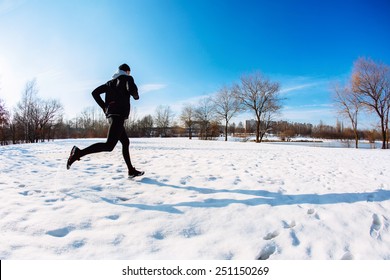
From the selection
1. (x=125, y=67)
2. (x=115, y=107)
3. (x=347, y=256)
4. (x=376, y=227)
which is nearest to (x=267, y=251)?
(x=347, y=256)

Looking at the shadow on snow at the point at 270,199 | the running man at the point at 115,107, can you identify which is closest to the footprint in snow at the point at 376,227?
the shadow on snow at the point at 270,199

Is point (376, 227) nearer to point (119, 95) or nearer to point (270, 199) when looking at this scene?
point (270, 199)

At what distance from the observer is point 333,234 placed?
200cm

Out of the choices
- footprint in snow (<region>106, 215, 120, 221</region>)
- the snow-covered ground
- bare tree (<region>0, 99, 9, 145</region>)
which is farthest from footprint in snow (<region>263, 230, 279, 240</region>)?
bare tree (<region>0, 99, 9, 145</region>)

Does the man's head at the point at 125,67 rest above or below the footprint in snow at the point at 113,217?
above

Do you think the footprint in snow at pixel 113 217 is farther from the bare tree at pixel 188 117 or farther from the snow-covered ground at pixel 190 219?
the bare tree at pixel 188 117

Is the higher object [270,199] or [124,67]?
[124,67]

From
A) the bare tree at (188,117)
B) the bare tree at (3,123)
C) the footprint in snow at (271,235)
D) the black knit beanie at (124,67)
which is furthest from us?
the bare tree at (188,117)

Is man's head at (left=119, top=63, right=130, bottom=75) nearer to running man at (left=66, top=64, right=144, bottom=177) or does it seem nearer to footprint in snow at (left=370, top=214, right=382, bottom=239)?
running man at (left=66, top=64, right=144, bottom=177)

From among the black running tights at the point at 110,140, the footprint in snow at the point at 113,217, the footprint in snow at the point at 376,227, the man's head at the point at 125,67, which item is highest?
the man's head at the point at 125,67

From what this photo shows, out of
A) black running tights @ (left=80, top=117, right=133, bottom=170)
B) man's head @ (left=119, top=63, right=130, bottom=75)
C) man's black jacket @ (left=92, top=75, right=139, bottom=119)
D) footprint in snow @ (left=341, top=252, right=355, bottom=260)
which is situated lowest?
footprint in snow @ (left=341, top=252, right=355, bottom=260)

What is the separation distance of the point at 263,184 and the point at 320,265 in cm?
216

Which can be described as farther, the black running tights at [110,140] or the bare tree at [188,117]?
the bare tree at [188,117]

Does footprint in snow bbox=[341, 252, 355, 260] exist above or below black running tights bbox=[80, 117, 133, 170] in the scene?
below
